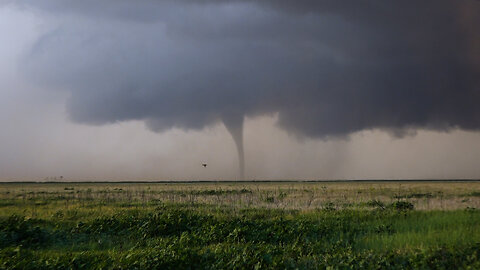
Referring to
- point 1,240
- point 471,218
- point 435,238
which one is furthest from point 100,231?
→ point 471,218

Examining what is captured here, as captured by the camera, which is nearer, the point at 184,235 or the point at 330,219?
the point at 184,235

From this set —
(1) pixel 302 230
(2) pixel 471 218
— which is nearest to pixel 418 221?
(2) pixel 471 218

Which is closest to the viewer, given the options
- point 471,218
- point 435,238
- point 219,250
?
point 219,250

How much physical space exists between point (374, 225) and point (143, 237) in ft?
34.9

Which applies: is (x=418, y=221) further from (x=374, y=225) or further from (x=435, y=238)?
(x=435, y=238)

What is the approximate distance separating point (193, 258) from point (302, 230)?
6.65 metres

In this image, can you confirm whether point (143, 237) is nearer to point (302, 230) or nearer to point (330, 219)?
point (302, 230)

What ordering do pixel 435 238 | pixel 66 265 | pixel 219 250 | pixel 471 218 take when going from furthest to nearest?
pixel 471 218
pixel 435 238
pixel 219 250
pixel 66 265

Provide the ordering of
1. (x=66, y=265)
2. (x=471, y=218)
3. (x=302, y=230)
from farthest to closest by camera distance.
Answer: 1. (x=471, y=218)
2. (x=302, y=230)
3. (x=66, y=265)

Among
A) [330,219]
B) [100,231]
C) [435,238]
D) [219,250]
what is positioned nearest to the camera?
[219,250]

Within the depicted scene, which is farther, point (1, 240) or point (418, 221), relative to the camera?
point (418, 221)

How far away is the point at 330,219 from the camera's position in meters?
21.3

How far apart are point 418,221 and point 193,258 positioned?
511 inches

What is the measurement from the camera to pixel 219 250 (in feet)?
41.4
